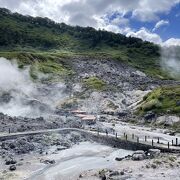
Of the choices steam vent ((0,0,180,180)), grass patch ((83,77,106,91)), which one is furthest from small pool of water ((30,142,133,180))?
→ grass patch ((83,77,106,91))

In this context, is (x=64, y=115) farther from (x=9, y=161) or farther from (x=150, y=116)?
(x=9, y=161)

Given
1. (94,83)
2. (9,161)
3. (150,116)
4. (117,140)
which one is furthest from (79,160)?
(94,83)

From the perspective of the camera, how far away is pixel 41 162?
6894 centimetres

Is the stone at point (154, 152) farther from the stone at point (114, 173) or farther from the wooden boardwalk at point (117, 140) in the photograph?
the stone at point (114, 173)

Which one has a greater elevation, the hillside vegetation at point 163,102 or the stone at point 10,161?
the hillside vegetation at point 163,102

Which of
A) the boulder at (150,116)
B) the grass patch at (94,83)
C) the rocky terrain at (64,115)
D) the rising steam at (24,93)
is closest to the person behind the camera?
the rocky terrain at (64,115)

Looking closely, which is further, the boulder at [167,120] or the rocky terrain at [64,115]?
the boulder at [167,120]

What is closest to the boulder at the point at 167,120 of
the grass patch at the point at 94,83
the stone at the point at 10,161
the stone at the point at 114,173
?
the grass patch at the point at 94,83

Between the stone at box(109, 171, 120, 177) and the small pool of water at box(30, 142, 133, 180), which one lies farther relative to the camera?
the small pool of water at box(30, 142, 133, 180)

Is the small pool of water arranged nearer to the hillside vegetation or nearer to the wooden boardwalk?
the wooden boardwalk

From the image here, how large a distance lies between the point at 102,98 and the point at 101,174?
98.1m

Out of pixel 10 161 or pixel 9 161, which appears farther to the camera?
pixel 10 161

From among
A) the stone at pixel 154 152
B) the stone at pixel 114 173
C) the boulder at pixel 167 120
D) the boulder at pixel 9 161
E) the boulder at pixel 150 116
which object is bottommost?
the stone at pixel 114 173

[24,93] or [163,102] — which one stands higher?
[24,93]
